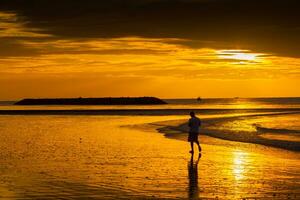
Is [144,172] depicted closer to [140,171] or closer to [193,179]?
[140,171]

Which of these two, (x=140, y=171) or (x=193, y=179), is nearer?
(x=193, y=179)

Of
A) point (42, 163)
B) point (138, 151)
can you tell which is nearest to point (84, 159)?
point (42, 163)

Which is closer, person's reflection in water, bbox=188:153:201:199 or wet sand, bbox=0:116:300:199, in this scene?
person's reflection in water, bbox=188:153:201:199

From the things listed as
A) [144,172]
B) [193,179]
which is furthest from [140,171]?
[193,179]

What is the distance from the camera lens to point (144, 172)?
18516mm

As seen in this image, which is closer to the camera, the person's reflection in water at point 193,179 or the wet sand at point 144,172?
the person's reflection in water at point 193,179

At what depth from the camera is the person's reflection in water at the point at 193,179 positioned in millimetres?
14406

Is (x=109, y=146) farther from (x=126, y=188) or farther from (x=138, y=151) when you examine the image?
(x=126, y=188)

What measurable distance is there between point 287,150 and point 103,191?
14598 mm

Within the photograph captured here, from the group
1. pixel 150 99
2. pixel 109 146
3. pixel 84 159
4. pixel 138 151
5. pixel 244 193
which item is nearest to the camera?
pixel 244 193

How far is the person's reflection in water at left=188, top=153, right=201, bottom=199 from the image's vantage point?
14.4 m

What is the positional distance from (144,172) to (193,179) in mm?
2103

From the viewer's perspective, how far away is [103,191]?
14836 millimetres

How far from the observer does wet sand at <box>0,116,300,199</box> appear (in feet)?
47.9
